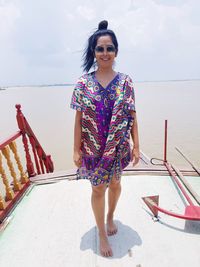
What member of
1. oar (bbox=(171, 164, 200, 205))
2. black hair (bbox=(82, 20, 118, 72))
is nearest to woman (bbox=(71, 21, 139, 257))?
black hair (bbox=(82, 20, 118, 72))

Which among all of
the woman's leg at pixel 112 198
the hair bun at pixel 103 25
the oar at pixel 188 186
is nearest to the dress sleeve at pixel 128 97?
the hair bun at pixel 103 25

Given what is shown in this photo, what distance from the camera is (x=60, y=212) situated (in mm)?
2334

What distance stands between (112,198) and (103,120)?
0.76 m

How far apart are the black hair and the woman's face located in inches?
1.5

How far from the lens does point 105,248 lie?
1.76 metres

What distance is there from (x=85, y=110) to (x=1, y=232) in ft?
4.75

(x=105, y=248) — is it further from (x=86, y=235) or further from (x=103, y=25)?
(x=103, y=25)

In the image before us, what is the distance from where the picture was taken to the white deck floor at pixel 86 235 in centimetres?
172

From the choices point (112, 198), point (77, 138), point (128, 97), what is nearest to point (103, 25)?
point (128, 97)

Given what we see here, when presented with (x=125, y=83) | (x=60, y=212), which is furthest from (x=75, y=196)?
(x=125, y=83)

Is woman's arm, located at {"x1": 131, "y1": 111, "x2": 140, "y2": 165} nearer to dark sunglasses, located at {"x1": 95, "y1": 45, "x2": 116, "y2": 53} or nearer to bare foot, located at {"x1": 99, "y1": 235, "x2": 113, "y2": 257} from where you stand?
dark sunglasses, located at {"x1": 95, "y1": 45, "x2": 116, "y2": 53}

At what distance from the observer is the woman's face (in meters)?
1.59

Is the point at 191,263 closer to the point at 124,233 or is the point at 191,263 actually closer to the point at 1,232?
the point at 124,233

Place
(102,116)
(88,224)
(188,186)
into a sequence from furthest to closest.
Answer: (188,186), (88,224), (102,116)
